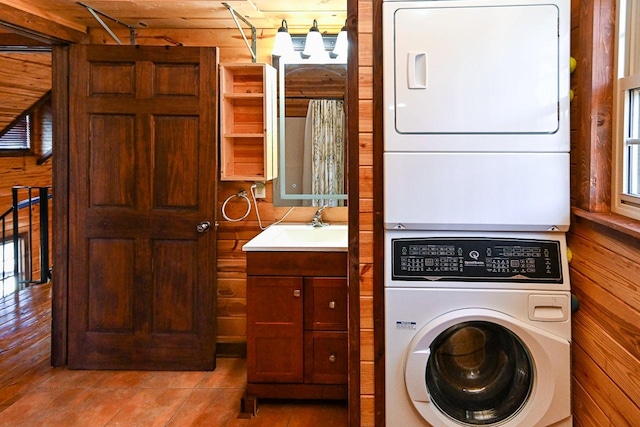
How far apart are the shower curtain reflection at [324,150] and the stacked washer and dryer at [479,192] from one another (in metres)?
1.23

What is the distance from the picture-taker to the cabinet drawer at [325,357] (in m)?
2.53

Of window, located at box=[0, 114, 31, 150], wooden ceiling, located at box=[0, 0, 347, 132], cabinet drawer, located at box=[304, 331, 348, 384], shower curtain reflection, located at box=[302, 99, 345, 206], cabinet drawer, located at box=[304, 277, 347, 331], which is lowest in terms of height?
cabinet drawer, located at box=[304, 331, 348, 384]

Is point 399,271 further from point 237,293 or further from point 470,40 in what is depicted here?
point 237,293

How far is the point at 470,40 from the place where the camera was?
182cm

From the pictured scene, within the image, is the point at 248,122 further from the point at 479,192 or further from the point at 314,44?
the point at 479,192

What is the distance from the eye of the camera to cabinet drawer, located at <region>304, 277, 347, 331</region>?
8.26ft

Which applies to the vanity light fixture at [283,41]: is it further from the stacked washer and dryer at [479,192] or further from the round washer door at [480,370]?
the round washer door at [480,370]

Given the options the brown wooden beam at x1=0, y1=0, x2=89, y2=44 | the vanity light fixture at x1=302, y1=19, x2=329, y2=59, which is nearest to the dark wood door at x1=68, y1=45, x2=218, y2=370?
the brown wooden beam at x1=0, y1=0, x2=89, y2=44

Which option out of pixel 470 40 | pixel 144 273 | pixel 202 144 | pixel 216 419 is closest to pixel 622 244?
pixel 470 40

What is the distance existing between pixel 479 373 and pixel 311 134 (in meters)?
1.74

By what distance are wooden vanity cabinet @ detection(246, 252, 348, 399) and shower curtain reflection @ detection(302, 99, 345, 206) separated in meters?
0.71

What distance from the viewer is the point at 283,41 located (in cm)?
293

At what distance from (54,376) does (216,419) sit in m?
1.14

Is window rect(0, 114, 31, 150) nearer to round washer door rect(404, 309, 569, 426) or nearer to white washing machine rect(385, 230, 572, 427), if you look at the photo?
white washing machine rect(385, 230, 572, 427)
